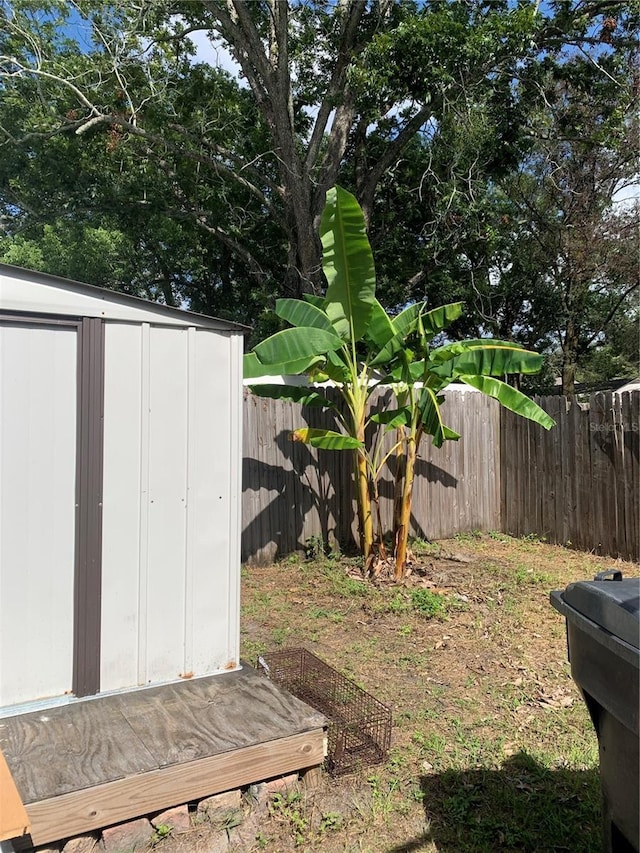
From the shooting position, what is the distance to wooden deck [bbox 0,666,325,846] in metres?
2.23

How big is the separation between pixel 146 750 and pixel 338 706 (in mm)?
1256

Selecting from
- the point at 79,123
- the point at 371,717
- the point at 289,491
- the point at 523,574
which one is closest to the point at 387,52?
the point at 79,123

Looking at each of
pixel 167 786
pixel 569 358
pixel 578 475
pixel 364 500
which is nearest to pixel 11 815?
pixel 167 786

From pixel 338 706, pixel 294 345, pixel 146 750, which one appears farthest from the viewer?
pixel 294 345

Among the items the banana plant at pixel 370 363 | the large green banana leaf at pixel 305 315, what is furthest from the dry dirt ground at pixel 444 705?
the large green banana leaf at pixel 305 315

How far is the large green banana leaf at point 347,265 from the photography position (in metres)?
5.13

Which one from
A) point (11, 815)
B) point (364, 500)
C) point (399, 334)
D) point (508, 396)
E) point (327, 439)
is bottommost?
point (11, 815)

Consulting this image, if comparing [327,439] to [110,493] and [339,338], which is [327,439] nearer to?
[339,338]

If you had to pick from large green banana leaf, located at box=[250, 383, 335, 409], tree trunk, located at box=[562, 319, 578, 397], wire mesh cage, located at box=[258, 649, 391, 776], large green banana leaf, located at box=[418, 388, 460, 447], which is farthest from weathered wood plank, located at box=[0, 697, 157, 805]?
tree trunk, located at box=[562, 319, 578, 397]

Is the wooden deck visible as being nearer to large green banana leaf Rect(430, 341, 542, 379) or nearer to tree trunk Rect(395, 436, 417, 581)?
tree trunk Rect(395, 436, 417, 581)

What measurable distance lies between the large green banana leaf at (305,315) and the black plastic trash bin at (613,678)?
4037 millimetres

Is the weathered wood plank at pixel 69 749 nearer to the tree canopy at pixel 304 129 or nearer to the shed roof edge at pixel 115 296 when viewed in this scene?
the shed roof edge at pixel 115 296

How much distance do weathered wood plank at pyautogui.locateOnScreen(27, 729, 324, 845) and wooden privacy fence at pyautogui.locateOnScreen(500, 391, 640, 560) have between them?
5.42 meters

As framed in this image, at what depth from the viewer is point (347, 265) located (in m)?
5.36
